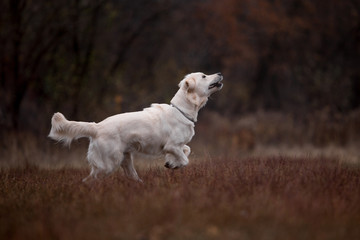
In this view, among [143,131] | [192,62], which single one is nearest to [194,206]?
[143,131]

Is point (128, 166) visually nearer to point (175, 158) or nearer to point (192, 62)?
point (175, 158)

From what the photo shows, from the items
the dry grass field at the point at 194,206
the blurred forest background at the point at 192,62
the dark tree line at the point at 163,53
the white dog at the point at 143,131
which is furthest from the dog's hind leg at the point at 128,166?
the dark tree line at the point at 163,53

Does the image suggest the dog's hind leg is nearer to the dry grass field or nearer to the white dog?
the white dog

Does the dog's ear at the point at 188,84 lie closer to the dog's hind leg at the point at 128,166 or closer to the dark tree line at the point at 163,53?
the dog's hind leg at the point at 128,166

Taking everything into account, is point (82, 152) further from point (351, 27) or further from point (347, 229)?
point (351, 27)

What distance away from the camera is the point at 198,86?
689cm

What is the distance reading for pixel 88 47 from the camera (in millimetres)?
14188

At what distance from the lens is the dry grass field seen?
381 cm

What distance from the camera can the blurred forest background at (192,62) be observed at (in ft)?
41.5

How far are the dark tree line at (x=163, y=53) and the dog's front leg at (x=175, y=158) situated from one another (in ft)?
22.5

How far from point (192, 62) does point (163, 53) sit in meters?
1.75

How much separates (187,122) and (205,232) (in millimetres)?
3029

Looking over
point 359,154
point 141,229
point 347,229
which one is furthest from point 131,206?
point 359,154

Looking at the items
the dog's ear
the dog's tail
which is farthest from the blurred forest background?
the dog's ear
